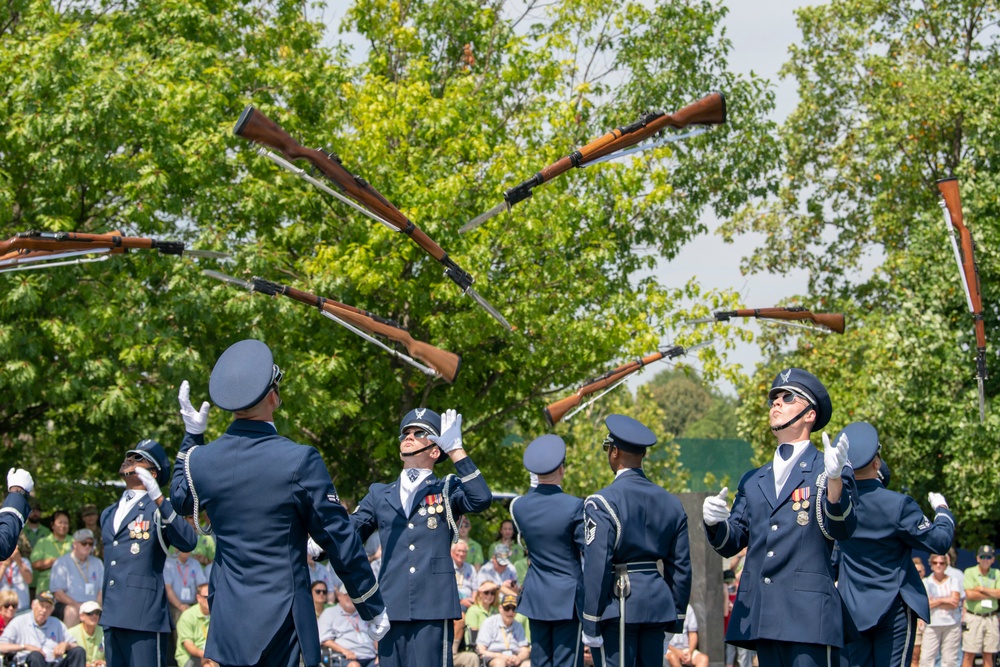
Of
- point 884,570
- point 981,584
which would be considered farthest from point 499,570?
point 884,570

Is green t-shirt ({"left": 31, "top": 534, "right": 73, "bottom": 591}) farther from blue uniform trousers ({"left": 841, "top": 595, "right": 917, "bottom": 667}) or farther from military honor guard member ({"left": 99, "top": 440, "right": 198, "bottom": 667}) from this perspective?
blue uniform trousers ({"left": 841, "top": 595, "right": 917, "bottom": 667})

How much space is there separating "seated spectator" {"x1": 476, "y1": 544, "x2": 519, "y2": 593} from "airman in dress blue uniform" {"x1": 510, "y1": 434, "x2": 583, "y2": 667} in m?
5.44

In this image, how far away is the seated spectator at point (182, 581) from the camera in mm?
13789

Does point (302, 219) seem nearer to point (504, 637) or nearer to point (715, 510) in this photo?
point (504, 637)

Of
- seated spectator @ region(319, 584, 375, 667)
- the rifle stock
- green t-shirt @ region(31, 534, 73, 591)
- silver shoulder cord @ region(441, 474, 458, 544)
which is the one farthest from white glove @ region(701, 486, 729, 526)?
green t-shirt @ region(31, 534, 73, 591)

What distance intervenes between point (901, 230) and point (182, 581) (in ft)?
54.7

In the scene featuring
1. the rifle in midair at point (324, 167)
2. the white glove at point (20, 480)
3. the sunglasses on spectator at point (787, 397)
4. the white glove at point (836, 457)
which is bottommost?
the white glove at point (836, 457)

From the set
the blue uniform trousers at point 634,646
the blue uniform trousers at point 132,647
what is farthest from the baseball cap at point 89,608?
the blue uniform trousers at point 634,646

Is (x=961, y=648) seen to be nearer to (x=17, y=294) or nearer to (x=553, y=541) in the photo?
(x=553, y=541)

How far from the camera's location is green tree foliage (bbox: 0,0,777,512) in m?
16.5

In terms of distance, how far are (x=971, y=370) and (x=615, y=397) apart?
1876 cm

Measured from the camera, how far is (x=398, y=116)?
19375 mm

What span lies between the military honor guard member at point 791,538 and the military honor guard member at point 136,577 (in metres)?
3.89

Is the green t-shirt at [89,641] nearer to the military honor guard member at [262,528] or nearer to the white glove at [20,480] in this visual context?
the white glove at [20,480]
